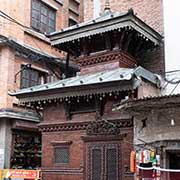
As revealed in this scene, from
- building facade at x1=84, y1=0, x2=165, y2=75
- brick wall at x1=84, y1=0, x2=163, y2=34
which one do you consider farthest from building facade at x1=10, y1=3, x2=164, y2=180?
brick wall at x1=84, y1=0, x2=163, y2=34

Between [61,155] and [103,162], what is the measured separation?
76.2 inches

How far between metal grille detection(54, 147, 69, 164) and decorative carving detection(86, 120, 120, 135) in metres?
1.30

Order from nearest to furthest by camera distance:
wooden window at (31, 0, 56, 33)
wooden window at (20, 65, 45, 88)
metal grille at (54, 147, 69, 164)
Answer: metal grille at (54, 147, 69, 164) → wooden window at (20, 65, 45, 88) → wooden window at (31, 0, 56, 33)

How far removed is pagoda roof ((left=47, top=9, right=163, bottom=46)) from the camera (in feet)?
48.2

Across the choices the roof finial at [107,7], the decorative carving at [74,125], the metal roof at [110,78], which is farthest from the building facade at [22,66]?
the roof finial at [107,7]

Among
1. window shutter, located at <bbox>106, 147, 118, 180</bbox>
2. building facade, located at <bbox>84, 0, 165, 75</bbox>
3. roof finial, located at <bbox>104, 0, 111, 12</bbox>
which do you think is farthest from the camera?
roof finial, located at <bbox>104, 0, 111, 12</bbox>

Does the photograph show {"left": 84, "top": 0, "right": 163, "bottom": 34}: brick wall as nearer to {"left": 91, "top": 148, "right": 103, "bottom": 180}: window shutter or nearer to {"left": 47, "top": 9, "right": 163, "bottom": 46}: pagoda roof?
{"left": 47, "top": 9, "right": 163, "bottom": 46}: pagoda roof

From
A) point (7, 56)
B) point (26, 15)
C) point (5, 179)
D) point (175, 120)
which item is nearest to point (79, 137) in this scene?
point (5, 179)

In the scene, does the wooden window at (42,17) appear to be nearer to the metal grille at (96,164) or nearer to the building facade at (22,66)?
the building facade at (22,66)

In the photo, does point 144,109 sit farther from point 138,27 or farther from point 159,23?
point 159,23

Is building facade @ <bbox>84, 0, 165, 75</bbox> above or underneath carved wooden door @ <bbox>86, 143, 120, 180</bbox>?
above

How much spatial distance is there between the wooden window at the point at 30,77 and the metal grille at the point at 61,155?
19.9 feet

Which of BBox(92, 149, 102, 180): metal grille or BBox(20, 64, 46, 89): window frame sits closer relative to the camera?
BBox(92, 149, 102, 180): metal grille

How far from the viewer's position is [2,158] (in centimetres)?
1941
